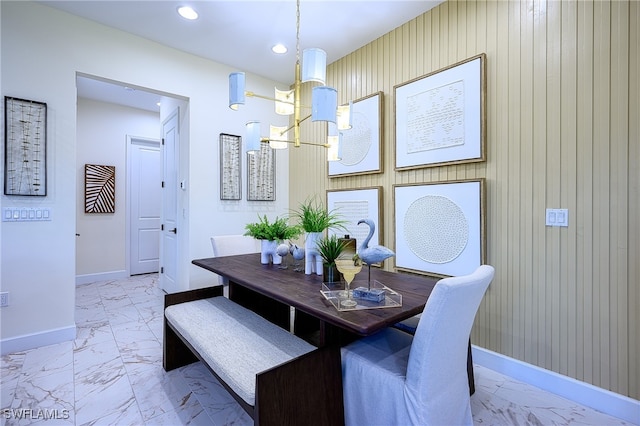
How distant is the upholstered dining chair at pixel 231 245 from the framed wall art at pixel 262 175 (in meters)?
0.89

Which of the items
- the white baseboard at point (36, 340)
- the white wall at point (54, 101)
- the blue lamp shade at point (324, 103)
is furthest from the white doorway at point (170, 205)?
the blue lamp shade at point (324, 103)

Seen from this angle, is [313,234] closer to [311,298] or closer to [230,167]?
[311,298]

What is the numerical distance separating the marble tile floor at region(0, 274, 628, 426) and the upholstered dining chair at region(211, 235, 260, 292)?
90 centimetres

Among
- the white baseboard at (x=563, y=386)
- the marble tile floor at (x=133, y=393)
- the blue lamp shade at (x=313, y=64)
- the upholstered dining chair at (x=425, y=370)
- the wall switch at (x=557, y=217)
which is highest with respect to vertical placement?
the blue lamp shade at (x=313, y=64)

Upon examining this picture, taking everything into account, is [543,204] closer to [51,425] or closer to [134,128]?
[51,425]

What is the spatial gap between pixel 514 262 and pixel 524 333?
1.60 feet

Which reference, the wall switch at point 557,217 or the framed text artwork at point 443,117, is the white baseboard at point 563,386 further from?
the framed text artwork at point 443,117

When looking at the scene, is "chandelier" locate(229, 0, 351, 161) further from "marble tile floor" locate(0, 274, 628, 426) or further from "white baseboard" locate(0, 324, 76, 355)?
"white baseboard" locate(0, 324, 76, 355)

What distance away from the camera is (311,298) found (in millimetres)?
1455

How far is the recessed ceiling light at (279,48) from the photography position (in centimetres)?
314

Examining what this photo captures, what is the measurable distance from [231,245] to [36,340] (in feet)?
5.65

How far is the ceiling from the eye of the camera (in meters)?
2.51

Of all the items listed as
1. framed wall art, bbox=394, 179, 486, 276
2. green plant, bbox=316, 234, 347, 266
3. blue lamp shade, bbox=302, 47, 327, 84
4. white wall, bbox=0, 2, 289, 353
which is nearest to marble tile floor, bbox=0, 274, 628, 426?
white wall, bbox=0, 2, 289, 353

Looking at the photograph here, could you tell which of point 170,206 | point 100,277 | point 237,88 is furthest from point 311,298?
point 100,277
